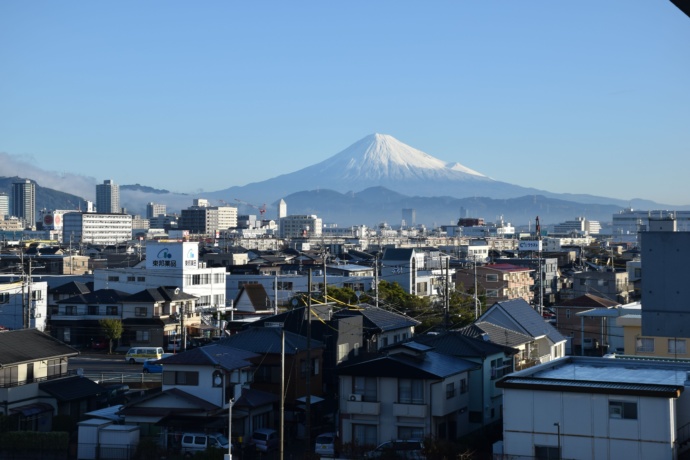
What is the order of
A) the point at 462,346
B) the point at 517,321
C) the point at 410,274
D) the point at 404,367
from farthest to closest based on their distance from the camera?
the point at 410,274 → the point at 517,321 → the point at 462,346 → the point at 404,367

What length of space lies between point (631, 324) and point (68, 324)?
54.3 feet

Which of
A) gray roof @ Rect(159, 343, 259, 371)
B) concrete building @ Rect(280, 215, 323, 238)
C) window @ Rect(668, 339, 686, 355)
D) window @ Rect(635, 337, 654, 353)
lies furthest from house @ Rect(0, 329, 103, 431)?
concrete building @ Rect(280, 215, 323, 238)

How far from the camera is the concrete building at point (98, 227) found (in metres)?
134

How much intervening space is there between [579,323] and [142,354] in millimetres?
11860

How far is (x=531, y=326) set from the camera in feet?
62.2

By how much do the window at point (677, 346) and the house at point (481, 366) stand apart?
8.68ft

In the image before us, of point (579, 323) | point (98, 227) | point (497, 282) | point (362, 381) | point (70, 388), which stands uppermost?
point (98, 227)

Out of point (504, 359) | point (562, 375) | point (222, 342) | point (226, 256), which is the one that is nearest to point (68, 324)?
point (222, 342)

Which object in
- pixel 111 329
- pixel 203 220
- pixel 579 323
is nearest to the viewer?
pixel 111 329

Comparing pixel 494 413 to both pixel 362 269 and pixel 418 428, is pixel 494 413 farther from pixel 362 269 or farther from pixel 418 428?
pixel 362 269

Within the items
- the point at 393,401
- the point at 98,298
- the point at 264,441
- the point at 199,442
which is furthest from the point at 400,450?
the point at 98,298

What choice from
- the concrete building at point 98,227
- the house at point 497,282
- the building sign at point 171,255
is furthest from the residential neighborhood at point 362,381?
the concrete building at point 98,227

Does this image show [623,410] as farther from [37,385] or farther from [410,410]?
[37,385]

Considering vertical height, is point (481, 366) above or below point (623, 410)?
below
